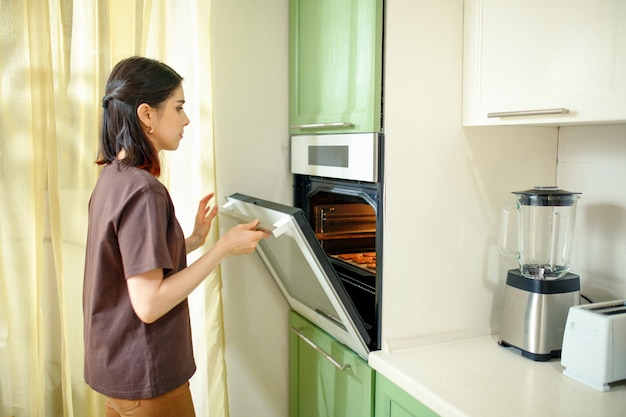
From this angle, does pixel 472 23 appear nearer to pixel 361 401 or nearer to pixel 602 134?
pixel 602 134

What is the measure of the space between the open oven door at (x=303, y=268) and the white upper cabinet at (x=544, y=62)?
0.57 meters

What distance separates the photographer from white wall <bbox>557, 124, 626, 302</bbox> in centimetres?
158

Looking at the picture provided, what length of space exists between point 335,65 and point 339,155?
0.89 feet

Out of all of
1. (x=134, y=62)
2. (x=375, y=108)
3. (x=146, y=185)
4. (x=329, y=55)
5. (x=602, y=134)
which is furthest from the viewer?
(x=329, y=55)

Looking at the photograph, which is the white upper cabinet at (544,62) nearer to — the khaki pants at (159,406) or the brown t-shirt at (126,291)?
the brown t-shirt at (126,291)

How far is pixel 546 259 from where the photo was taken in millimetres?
Result: 1640

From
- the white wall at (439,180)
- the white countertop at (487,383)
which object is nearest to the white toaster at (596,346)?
the white countertop at (487,383)

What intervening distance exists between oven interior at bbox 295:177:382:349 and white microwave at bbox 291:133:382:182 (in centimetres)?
5

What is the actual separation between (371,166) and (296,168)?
505mm

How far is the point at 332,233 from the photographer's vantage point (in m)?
1.97

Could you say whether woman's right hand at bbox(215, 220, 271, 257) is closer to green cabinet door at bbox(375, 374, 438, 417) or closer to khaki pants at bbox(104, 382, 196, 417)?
khaki pants at bbox(104, 382, 196, 417)

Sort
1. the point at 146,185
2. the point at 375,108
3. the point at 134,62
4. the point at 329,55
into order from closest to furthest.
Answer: the point at 146,185, the point at 134,62, the point at 375,108, the point at 329,55

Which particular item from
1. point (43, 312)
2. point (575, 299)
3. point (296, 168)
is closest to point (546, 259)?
point (575, 299)

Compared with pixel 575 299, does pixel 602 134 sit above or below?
above
